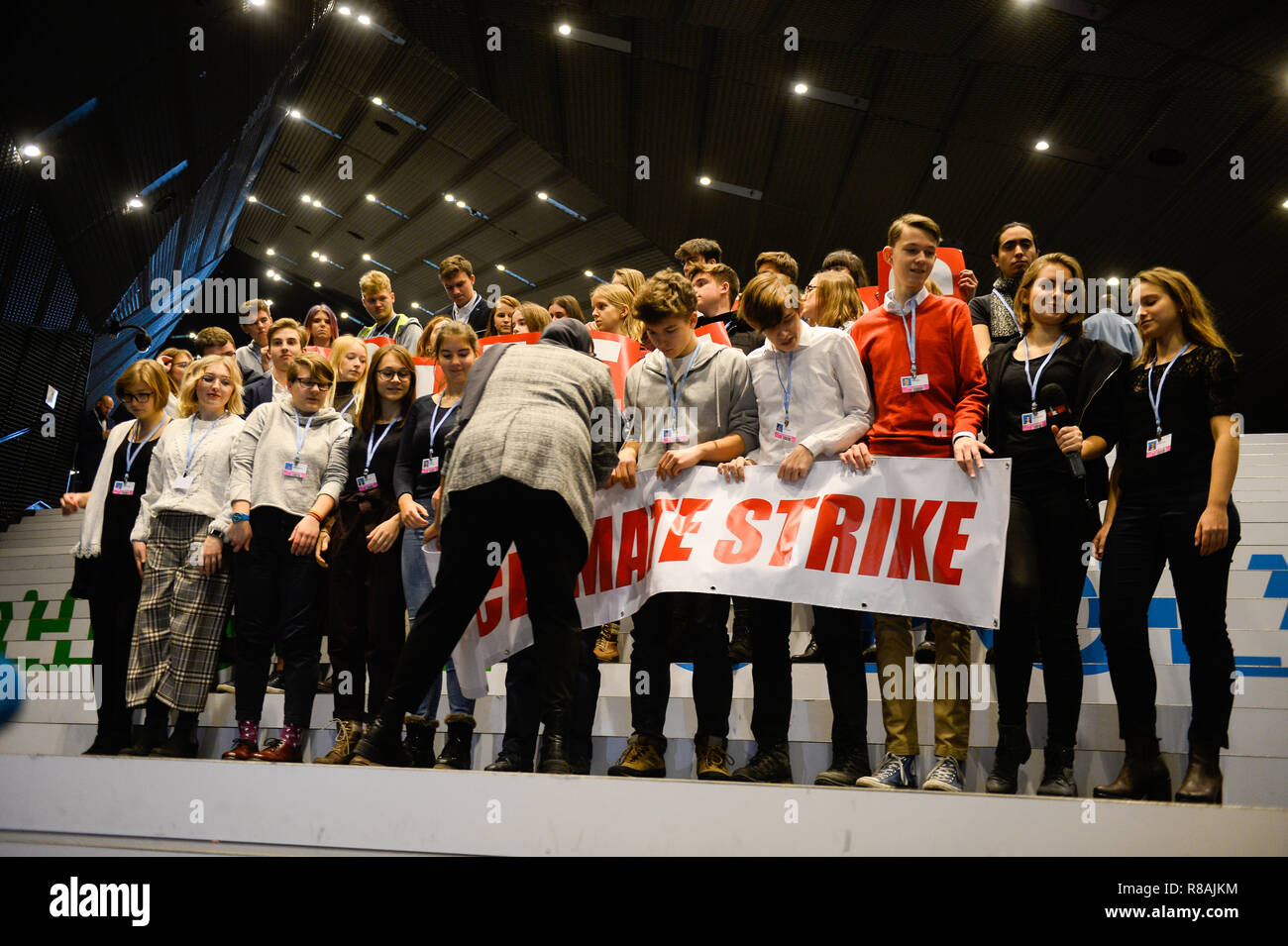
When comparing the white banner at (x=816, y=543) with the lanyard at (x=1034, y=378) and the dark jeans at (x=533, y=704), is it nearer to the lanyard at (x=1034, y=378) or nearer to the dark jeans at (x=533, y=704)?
the dark jeans at (x=533, y=704)

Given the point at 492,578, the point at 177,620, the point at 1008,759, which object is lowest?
the point at 1008,759

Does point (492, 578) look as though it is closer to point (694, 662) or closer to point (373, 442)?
point (694, 662)

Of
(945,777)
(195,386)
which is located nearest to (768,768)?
(945,777)

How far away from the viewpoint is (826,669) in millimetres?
3262

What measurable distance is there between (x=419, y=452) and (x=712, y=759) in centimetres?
170

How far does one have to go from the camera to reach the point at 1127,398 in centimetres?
332

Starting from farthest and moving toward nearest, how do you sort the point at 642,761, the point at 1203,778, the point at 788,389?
the point at 788,389 → the point at 642,761 → the point at 1203,778

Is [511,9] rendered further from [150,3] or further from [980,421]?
[980,421]

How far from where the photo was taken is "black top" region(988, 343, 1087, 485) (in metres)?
3.28

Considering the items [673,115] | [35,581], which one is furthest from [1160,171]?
[35,581]

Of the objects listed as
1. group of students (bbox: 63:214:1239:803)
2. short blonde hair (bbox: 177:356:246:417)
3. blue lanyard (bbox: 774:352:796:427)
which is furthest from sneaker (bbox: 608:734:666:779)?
short blonde hair (bbox: 177:356:246:417)

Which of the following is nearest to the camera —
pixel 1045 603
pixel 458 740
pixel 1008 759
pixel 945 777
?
pixel 945 777

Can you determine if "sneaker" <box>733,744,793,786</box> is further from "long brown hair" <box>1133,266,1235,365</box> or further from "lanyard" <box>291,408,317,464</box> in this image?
"lanyard" <box>291,408,317,464</box>

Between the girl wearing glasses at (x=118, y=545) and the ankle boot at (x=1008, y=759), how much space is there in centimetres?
355
